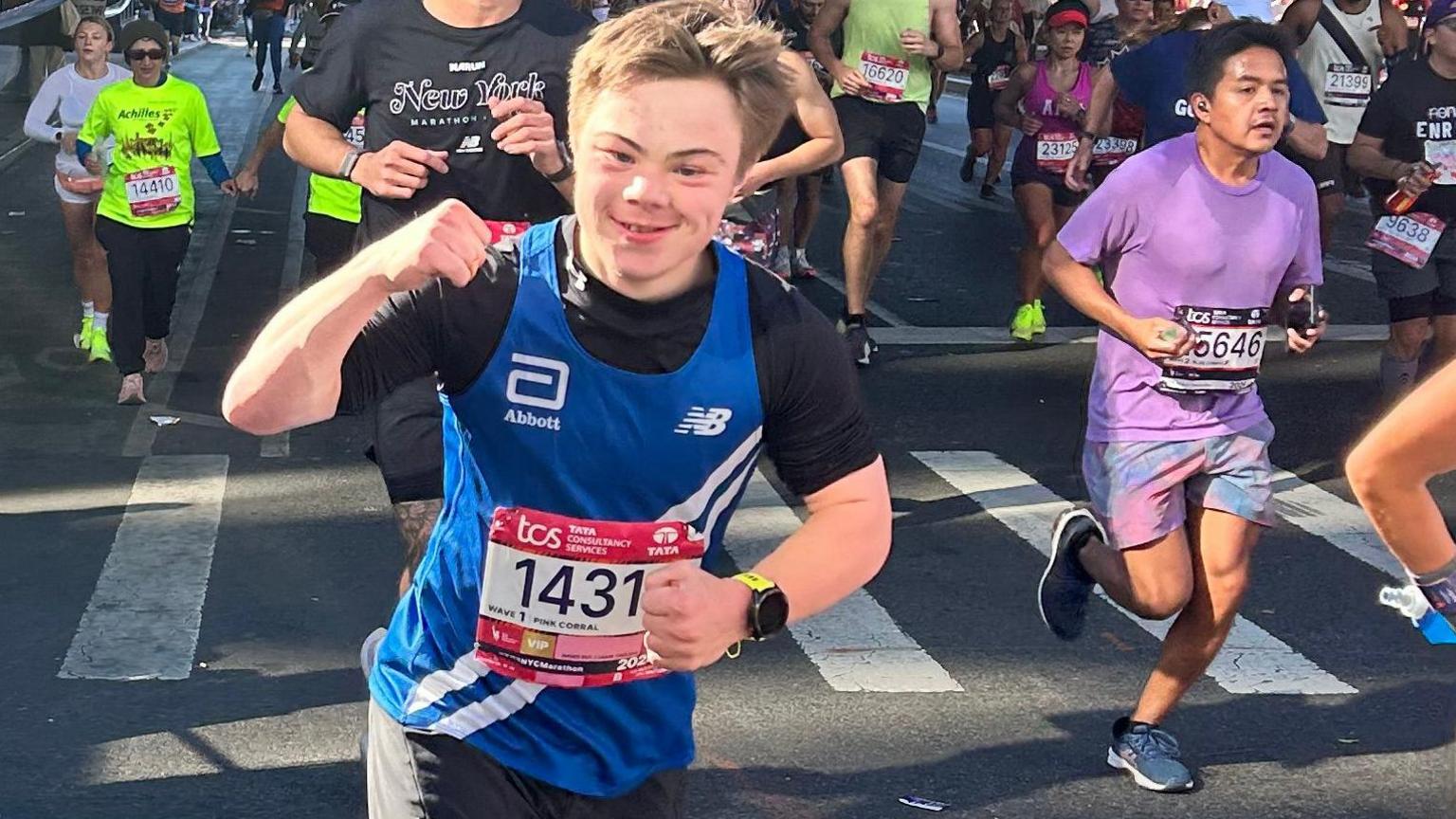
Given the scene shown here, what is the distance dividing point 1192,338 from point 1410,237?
4.32m

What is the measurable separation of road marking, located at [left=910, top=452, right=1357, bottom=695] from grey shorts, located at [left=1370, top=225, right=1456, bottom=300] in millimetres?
1797

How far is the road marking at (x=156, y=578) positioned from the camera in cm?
661

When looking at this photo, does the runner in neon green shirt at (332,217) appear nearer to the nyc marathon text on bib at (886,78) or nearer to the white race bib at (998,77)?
the nyc marathon text on bib at (886,78)

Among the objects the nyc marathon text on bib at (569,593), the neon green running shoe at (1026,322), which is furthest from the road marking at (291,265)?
the nyc marathon text on bib at (569,593)

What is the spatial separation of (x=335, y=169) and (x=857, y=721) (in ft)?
6.84

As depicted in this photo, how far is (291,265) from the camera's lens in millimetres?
15867

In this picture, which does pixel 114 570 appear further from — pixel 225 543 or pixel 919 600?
pixel 919 600

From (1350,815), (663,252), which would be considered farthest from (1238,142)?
(663,252)

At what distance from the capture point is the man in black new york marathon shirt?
569 cm

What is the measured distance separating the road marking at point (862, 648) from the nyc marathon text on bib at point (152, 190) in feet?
14.0

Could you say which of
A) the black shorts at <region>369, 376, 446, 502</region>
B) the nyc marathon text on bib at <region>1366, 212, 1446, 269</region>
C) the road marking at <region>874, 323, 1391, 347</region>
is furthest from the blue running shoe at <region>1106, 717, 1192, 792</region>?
the road marking at <region>874, 323, 1391, 347</region>

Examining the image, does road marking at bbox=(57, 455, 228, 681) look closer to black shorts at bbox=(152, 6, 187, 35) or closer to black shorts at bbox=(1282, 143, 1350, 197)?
black shorts at bbox=(1282, 143, 1350, 197)

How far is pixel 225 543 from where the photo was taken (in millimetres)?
8039

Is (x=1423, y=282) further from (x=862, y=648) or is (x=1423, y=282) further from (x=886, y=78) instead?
(x=862, y=648)
